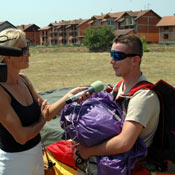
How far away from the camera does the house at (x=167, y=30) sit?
48.6 m

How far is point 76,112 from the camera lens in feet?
6.04

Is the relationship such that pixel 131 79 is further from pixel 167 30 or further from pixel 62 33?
pixel 62 33

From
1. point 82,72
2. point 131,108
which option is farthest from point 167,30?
point 131,108

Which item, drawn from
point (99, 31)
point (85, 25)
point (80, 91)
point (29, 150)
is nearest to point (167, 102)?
point (80, 91)

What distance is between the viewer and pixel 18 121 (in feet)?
5.74

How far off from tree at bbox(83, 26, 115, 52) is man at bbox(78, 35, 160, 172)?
119 feet

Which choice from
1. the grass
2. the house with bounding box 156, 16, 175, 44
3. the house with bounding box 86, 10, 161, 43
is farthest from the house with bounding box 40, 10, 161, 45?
the grass

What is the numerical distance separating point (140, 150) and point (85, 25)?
219 feet

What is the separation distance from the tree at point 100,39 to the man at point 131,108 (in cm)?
3620

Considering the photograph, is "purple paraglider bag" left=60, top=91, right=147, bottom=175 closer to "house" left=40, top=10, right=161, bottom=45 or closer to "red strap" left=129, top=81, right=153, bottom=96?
"red strap" left=129, top=81, right=153, bottom=96

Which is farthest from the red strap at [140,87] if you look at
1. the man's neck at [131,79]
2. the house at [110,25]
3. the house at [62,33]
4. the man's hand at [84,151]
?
the house at [62,33]

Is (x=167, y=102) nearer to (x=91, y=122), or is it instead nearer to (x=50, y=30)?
(x=91, y=122)

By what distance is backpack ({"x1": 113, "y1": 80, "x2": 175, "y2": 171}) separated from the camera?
176 cm

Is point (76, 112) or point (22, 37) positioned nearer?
point (76, 112)
